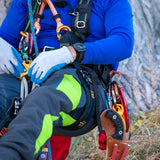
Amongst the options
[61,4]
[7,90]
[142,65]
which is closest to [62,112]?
[7,90]

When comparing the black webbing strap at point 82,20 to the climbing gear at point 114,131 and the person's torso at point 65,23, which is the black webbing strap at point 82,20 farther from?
the climbing gear at point 114,131

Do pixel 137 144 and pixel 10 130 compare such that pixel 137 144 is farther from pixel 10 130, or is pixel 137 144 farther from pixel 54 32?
pixel 10 130

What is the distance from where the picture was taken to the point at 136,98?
123 inches

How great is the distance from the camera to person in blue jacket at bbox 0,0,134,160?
43.8 inches

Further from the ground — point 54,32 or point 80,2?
point 80,2

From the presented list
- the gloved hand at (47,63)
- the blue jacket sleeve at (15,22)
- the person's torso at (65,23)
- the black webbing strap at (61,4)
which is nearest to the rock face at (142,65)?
the person's torso at (65,23)

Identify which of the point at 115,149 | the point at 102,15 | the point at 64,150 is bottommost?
the point at 64,150

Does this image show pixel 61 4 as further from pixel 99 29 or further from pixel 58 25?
pixel 99 29

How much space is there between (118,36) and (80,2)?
0.45 metres

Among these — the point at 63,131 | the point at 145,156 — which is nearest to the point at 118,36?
the point at 63,131

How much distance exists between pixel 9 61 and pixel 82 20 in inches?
25.0

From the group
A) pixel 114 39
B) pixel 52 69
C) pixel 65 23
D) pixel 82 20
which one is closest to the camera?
pixel 52 69

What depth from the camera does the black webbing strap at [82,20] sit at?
1857 millimetres

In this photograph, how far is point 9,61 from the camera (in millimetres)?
1812
